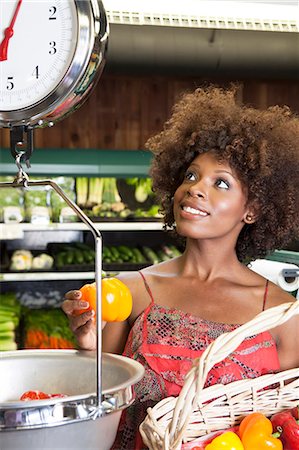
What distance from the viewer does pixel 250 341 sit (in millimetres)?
1933

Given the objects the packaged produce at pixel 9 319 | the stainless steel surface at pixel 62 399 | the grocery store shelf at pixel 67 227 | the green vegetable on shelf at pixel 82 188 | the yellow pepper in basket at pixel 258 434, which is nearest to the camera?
the stainless steel surface at pixel 62 399

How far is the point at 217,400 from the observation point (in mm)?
1625

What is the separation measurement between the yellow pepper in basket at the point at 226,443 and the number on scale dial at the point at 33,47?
2.63ft

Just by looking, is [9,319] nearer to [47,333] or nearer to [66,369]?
[47,333]

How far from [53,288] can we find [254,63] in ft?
6.61

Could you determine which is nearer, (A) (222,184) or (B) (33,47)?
(B) (33,47)

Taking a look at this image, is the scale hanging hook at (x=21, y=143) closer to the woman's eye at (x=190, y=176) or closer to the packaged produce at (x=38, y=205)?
the woman's eye at (x=190, y=176)

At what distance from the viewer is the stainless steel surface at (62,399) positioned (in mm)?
1012

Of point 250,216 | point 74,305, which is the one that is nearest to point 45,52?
point 74,305

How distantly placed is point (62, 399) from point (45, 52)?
2.42 ft

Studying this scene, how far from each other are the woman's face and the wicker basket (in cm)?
46

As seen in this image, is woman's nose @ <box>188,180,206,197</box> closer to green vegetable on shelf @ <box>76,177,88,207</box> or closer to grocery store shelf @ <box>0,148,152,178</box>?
green vegetable on shelf @ <box>76,177,88,207</box>

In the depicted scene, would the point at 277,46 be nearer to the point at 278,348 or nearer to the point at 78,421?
the point at 278,348

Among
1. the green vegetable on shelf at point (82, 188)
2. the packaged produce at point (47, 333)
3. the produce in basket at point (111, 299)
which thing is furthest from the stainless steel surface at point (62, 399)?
the green vegetable on shelf at point (82, 188)
